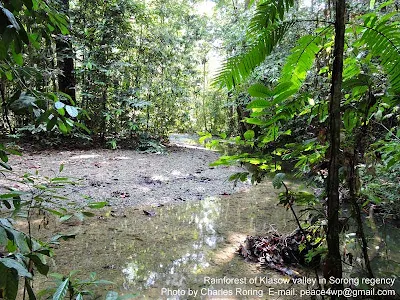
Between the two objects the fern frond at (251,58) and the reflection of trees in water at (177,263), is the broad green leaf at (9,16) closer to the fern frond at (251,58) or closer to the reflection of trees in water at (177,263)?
the fern frond at (251,58)

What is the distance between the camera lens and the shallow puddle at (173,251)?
7.01 ft

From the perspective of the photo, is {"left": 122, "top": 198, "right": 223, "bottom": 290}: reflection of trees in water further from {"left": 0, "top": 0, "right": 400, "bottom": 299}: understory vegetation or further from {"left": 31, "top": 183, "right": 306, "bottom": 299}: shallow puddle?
{"left": 0, "top": 0, "right": 400, "bottom": 299}: understory vegetation

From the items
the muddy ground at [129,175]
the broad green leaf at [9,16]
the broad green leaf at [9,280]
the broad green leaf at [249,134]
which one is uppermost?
the broad green leaf at [9,16]

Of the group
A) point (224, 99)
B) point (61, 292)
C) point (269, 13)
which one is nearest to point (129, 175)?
point (61, 292)

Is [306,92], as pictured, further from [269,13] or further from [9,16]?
[9,16]

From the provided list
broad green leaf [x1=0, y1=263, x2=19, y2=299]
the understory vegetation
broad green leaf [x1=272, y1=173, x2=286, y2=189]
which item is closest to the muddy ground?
the understory vegetation

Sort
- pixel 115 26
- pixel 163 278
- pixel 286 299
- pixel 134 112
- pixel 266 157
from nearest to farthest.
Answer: pixel 266 157, pixel 286 299, pixel 163 278, pixel 115 26, pixel 134 112

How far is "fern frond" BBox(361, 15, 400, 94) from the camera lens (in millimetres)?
916

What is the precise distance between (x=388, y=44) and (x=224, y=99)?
1295cm

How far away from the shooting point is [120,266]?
2361mm

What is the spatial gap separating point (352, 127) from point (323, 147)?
14 cm

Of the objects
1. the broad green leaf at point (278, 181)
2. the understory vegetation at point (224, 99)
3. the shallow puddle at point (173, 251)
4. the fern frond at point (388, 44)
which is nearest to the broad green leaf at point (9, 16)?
the understory vegetation at point (224, 99)

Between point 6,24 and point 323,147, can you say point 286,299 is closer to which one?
Answer: point 323,147

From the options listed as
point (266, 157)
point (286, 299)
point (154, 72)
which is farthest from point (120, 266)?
point (154, 72)
